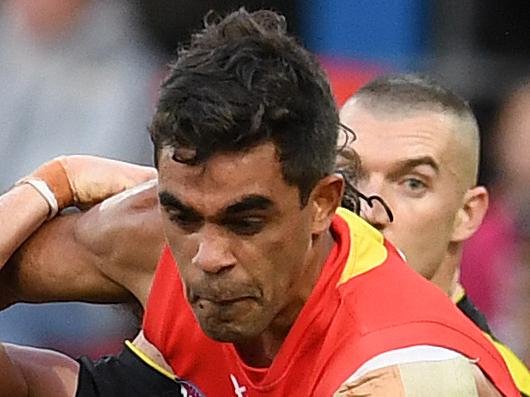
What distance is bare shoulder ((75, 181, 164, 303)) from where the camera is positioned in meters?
3.17

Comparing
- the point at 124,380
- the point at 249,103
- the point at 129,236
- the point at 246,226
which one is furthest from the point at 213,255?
the point at 124,380

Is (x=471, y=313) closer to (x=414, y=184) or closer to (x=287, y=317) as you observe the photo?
(x=414, y=184)

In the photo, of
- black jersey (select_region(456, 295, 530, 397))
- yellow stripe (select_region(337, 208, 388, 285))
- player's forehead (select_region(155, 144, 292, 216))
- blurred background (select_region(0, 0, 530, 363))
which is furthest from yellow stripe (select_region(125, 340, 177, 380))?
blurred background (select_region(0, 0, 530, 363))

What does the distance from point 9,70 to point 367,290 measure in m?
2.77

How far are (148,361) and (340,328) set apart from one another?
21.8 inches

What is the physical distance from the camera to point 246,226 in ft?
9.12

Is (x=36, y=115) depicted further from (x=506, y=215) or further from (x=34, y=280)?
(x=34, y=280)

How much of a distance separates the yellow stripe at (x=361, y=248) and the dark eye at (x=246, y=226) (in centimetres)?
23

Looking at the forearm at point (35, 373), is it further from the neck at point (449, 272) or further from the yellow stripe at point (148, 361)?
the neck at point (449, 272)

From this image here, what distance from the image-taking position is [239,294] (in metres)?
2.80

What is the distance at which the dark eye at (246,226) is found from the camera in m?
2.78

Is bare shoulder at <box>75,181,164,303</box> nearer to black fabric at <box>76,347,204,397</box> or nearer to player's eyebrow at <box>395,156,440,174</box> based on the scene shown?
black fabric at <box>76,347,204,397</box>

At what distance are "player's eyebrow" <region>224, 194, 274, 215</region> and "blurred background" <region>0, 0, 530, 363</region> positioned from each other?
244 centimetres

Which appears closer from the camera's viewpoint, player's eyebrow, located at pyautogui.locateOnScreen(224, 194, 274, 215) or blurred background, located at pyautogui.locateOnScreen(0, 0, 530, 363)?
player's eyebrow, located at pyautogui.locateOnScreen(224, 194, 274, 215)
